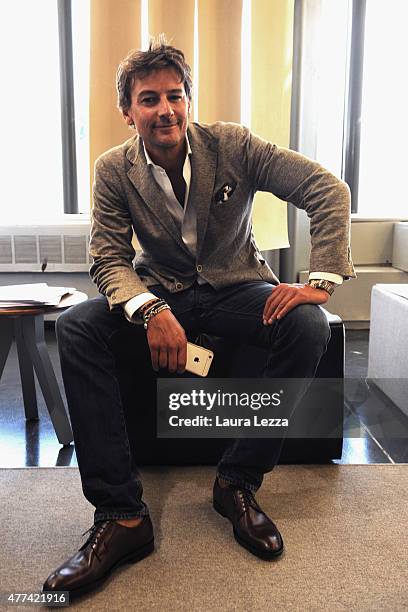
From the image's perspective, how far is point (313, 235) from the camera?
154 cm

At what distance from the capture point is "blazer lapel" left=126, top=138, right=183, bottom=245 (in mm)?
1563

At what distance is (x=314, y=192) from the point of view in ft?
5.02

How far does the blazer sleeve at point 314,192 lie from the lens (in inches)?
58.8

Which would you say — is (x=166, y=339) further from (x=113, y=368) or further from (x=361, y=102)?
(x=361, y=102)

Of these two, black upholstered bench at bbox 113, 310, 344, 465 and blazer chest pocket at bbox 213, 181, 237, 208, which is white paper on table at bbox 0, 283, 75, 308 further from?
blazer chest pocket at bbox 213, 181, 237, 208

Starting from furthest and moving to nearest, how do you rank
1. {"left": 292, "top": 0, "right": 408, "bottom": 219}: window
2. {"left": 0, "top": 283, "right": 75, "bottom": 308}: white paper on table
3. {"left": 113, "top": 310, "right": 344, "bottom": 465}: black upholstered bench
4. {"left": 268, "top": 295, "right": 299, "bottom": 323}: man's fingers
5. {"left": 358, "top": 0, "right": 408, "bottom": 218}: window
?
{"left": 358, "top": 0, "right": 408, "bottom": 218}: window
{"left": 292, "top": 0, "right": 408, "bottom": 219}: window
{"left": 0, "top": 283, "right": 75, "bottom": 308}: white paper on table
{"left": 113, "top": 310, "right": 344, "bottom": 465}: black upholstered bench
{"left": 268, "top": 295, "right": 299, "bottom": 323}: man's fingers

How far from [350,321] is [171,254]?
218 cm

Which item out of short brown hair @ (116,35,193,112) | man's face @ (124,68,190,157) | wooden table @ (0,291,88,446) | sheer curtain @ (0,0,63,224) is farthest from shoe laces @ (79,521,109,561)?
sheer curtain @ (0,0,63,224)

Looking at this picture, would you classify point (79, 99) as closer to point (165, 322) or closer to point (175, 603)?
point (165, 322)

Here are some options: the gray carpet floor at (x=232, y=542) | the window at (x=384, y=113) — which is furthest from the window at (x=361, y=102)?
the gray carpet floor at (x=232, y=542)

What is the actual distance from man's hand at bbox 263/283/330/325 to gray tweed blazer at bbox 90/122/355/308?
3.6 inches

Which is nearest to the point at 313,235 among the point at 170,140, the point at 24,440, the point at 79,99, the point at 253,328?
the point at 253,328

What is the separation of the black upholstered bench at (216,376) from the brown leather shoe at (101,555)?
402mm

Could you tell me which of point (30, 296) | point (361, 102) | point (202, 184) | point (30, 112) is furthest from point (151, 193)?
point (361, 102)
